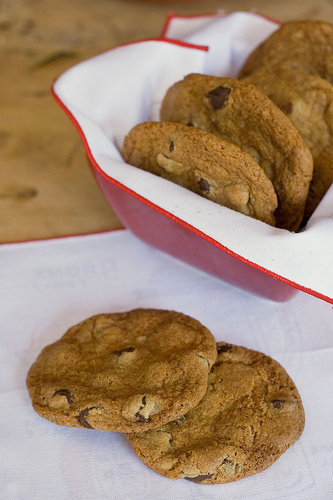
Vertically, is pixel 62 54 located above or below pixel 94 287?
above

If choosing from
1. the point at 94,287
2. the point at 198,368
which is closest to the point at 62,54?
the point at 94,287

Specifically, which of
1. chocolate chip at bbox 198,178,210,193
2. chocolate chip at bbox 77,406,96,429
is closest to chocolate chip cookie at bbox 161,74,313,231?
chocolate chip at bbox 198,178,210,193

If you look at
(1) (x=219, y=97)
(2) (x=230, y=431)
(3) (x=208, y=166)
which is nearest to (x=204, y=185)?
(3) (x=208, y=166)

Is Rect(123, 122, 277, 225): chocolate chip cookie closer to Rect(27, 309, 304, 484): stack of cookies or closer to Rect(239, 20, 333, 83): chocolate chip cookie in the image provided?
Rect(27, 309, 304, 484): stack of cookies

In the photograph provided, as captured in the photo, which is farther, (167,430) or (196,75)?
(196,75)

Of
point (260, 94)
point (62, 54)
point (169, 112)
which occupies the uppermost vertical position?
point (260, 94)

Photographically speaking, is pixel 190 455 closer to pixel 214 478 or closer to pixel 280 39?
pixel 214 478

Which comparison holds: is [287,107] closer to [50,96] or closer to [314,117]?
[314,117]
